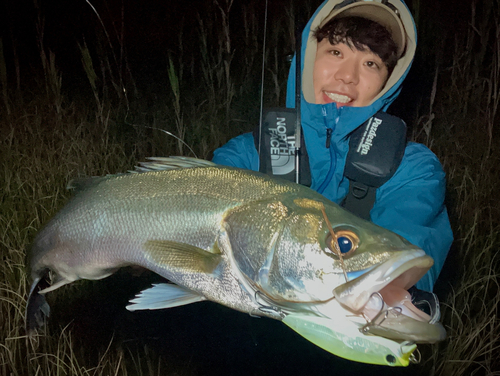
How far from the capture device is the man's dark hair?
220 cm

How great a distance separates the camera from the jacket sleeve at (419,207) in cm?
171

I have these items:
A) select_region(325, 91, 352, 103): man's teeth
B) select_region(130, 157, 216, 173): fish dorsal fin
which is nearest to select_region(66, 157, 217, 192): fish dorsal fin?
select_region(130, 157, 216, 173): fish dorsal fin

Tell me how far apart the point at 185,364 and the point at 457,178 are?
269 cm

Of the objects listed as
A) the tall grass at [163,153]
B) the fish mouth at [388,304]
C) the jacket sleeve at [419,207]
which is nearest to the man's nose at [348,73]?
the jacket sleeve at [419,207]

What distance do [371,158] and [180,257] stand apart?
1196mm

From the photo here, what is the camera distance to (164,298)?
54.1 inches

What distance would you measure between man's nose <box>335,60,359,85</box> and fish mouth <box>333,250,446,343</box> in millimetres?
1375

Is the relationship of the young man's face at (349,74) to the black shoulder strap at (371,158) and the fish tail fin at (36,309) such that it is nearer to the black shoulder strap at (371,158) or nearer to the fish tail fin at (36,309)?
the black shoulder strap at (371,158)

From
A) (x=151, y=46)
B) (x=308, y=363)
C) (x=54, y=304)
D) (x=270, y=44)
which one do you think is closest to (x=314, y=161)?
(x=308, y=363)

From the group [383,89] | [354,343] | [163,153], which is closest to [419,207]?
[383,89]

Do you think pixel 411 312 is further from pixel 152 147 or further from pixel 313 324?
pixel 152 147

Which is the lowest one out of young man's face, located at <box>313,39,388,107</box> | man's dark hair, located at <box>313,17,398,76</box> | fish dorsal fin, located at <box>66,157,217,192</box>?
fish dorsal fin, located at <box>66,157,217,192</box>

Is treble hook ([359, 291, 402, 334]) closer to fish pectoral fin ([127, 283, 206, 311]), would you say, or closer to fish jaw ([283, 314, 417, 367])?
fish jaw ([283, 314, 417, 367])

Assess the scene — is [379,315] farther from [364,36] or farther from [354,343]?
[364,36]
